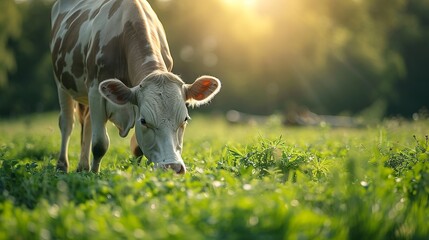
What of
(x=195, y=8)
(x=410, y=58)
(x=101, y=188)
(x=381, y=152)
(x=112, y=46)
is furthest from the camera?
(x=410, y=58)

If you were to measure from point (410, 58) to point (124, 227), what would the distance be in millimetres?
62450

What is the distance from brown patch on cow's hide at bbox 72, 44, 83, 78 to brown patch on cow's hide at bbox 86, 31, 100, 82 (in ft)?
1.46

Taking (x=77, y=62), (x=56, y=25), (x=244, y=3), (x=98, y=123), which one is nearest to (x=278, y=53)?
(x=244, y=3)

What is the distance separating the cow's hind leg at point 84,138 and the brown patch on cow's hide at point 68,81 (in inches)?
29.3

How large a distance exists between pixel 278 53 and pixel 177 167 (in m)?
37.4

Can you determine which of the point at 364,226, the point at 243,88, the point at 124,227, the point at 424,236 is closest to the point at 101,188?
the point at 124,227

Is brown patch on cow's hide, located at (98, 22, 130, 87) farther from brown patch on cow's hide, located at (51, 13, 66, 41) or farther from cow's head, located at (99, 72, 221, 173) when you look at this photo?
brown patch on cow's hide, located at (51, 13, 66, 41)

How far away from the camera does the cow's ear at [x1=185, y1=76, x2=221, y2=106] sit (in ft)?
21.5

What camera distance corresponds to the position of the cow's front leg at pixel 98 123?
7121mm

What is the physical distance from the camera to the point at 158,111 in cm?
601

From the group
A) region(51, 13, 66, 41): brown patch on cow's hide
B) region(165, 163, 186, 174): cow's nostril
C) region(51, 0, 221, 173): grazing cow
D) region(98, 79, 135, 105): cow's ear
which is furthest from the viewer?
region(51, 13, 66, 41): brown patch on cow's hide

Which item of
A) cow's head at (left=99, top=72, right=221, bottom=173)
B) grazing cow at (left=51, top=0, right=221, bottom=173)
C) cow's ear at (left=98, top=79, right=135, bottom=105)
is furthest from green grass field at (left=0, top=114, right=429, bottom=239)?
cow's ear at (left=98, top=79, right=135, bottom=105)

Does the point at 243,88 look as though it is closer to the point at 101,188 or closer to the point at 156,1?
the point at 156,1

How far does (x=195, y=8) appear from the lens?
47938mm
